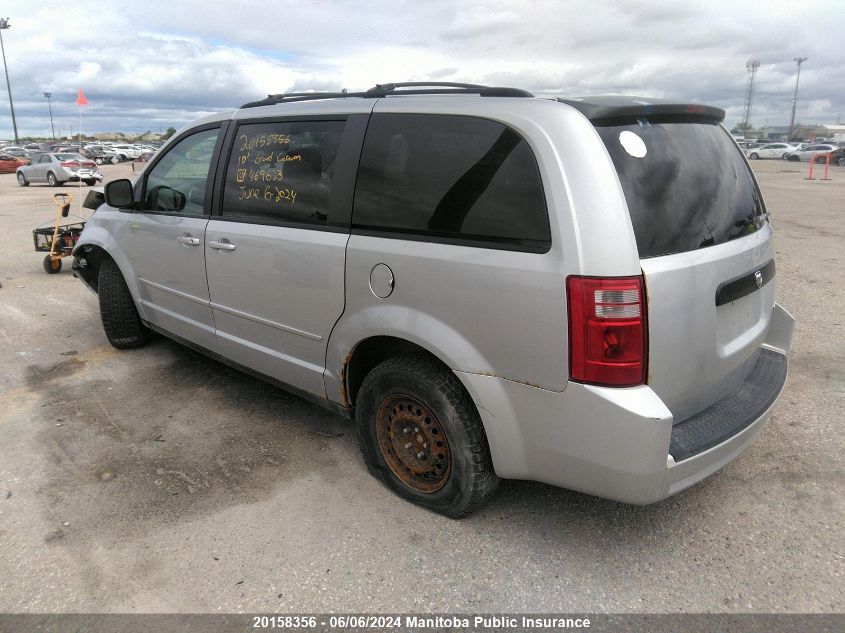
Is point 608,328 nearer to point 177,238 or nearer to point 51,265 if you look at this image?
point 177,238

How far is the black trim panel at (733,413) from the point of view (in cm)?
238

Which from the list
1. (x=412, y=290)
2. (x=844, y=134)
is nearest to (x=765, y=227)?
(x=412, y=290)

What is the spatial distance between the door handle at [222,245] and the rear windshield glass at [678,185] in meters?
2.12

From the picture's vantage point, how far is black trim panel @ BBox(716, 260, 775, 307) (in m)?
2.49

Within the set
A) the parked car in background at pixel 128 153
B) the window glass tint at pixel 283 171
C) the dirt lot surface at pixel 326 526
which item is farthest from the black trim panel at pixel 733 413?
the parked car in background at pixel 128 153

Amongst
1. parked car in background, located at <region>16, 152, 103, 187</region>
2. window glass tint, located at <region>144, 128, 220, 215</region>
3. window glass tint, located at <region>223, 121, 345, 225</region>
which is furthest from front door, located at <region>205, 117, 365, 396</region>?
parked car in background, located at <region>16, 152, 103, 187</region>

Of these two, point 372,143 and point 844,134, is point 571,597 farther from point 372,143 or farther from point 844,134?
point 844,134

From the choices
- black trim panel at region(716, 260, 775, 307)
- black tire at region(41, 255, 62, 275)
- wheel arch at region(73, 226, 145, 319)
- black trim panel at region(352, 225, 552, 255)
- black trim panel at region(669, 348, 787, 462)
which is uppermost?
black trim panel at region(352, 225, 552, 255)

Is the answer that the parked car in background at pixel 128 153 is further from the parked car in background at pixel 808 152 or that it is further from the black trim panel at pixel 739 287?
the black trim panel at pixel 739 287

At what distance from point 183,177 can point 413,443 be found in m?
2.43

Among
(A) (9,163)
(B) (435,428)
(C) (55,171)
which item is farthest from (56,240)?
(A) (9,163)

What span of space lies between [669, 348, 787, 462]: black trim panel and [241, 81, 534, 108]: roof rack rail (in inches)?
58.2

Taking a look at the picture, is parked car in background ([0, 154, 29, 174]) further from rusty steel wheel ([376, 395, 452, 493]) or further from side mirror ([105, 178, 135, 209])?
rusty steel wheel ([376, 395, 452, 493])

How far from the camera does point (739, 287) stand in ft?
8.56
